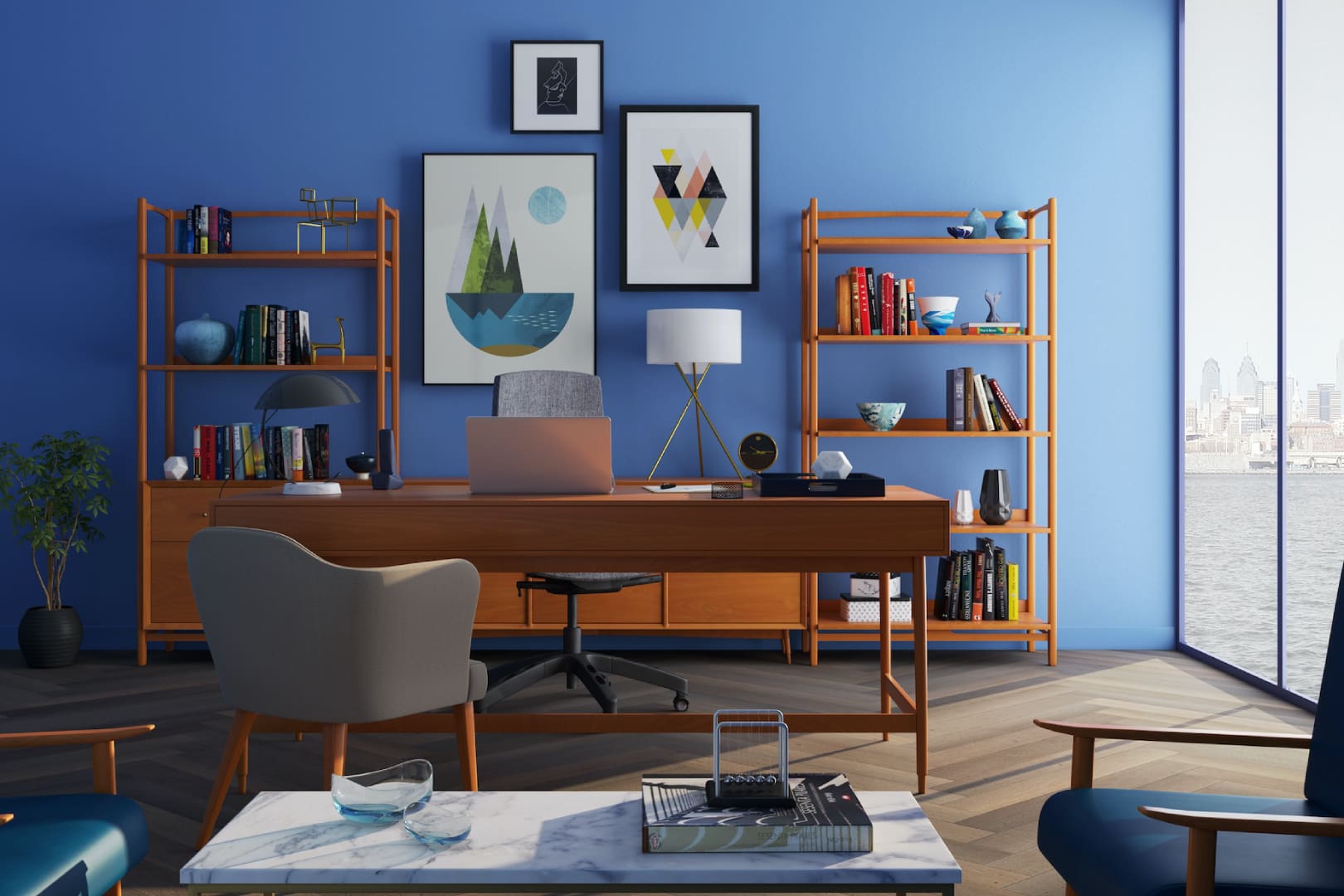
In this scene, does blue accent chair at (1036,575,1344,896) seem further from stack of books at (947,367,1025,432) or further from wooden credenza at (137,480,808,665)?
stack of books at (947,367,1025,432)

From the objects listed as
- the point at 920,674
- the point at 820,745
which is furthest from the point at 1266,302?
the point at 820,745

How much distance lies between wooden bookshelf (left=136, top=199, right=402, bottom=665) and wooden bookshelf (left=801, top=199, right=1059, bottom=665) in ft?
6.01

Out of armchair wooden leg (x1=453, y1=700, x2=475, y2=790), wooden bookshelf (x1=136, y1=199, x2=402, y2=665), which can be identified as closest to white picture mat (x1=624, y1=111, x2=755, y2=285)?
wooden bookshelf (x1=136, y1=199, x2=402, y2=665)

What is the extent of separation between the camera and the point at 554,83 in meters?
4.97

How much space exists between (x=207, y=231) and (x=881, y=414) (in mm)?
3016

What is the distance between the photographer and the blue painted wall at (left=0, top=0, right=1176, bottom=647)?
4957mm

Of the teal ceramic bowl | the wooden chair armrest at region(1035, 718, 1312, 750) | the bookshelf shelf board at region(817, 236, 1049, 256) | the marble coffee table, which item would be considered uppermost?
the bookshelf shelf board at region(817, 236, 1049, 256)

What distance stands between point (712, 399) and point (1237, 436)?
2.42 m

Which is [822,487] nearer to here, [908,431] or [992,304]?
[908,431]

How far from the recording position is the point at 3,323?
4957mm

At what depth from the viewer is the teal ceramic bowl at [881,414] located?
4730 millimetres

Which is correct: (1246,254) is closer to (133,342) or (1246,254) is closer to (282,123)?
(282,123)

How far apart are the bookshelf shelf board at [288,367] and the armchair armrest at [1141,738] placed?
11.7ft

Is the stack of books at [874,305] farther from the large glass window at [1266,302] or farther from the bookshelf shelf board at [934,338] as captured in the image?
the large glass window at [1266,302]
